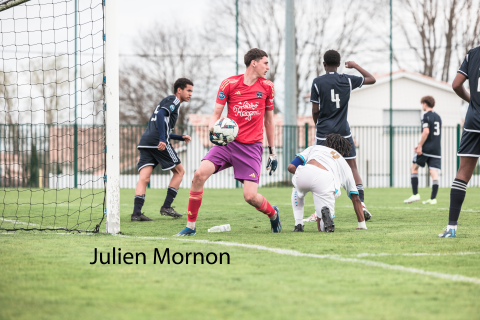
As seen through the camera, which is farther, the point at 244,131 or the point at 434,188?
the point at 434,188

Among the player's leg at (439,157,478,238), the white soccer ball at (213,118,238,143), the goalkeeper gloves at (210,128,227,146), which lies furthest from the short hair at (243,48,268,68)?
the player's leg at (439,157,478,238)

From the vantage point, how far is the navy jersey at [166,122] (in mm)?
7840

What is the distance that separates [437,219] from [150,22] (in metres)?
30.7

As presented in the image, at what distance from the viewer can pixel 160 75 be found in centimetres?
3353

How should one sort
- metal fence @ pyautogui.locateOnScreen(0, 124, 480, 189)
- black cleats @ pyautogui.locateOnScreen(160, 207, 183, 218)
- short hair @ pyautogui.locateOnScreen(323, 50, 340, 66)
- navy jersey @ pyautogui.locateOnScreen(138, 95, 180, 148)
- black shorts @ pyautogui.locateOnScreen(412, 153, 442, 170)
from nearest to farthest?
short hair @ pyautogui.locateOnScreen(323, 50, 340, 66) < navy jersey @ pyautogui.locateOnScreen(138, 95, 180, 148) < black cleats @ pyautogui.locateOnScreen(160, 207, 183, 218) < black shorts @ pyautogui.locateOnScreen(412, 153, 442, 170) < metal fence @ pyautogui.locateOnScreen(0, 124, 480, 189)

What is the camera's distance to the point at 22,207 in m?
9.80

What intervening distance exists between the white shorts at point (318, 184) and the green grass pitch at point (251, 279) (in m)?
0.34

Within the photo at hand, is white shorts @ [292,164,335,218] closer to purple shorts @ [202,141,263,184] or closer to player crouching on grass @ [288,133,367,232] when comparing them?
player crouching on grass @ [288,133,367,232]

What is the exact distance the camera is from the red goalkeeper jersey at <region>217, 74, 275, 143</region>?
Answer: 5734 mm

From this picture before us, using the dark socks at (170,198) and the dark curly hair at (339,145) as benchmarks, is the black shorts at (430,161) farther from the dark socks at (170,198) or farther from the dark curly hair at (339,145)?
the dark socks at (170,198)

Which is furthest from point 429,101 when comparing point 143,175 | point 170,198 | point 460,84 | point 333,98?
point 143,175

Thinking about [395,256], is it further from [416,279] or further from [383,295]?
[383,295]

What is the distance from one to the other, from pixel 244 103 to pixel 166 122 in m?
2.40

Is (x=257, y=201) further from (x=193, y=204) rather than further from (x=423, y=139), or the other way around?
(x=423, y=139)
